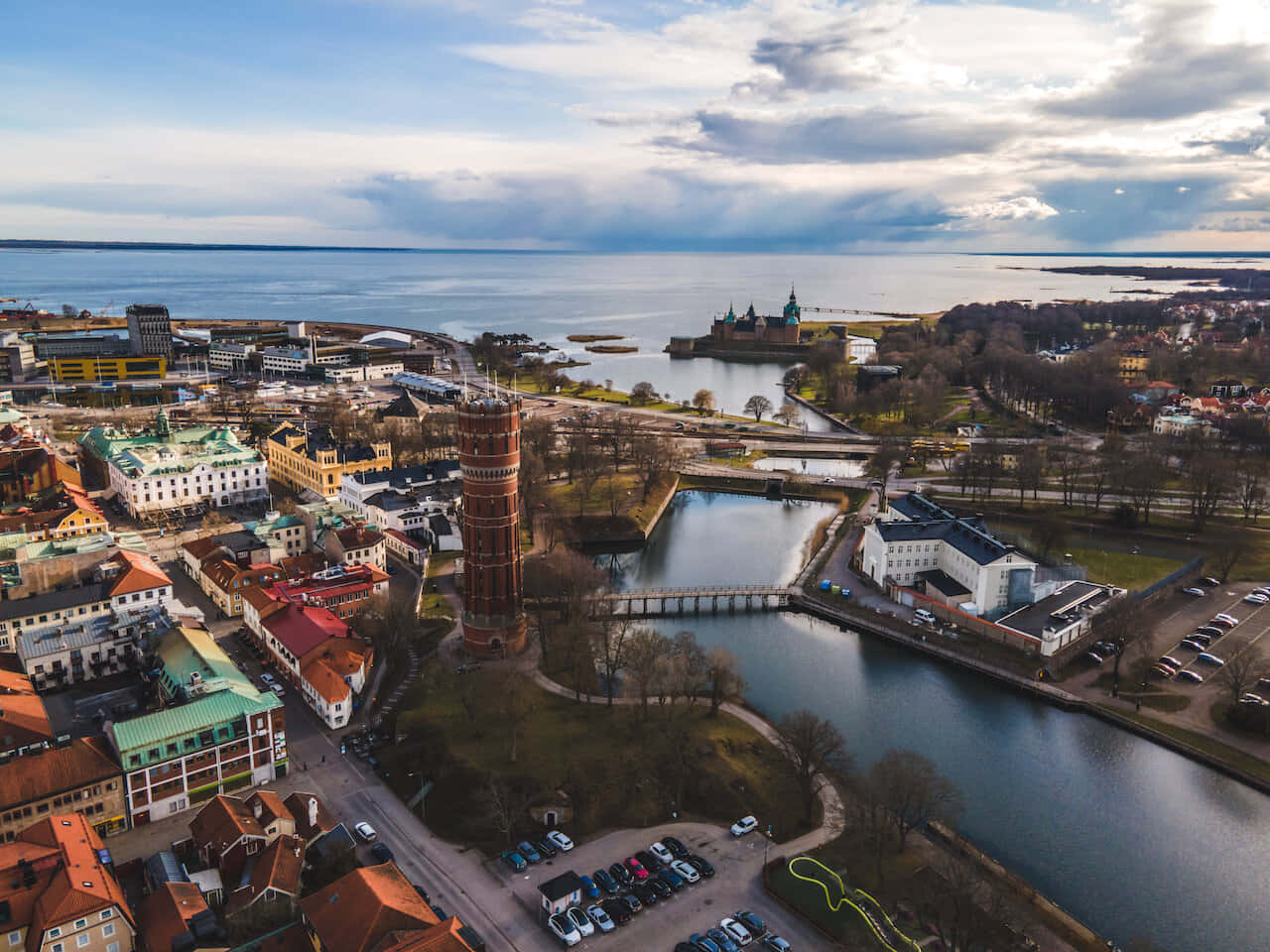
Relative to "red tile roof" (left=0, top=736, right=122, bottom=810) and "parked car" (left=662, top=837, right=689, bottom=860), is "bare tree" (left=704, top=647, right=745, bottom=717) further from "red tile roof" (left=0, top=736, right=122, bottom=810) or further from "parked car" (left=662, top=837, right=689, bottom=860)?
"red tile roof" (left=0, top=736, right=122, bottom=810)

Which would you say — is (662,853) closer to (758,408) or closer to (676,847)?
(676,847)

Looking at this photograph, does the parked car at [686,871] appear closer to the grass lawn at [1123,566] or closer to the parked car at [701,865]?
the parked car at [701,865]

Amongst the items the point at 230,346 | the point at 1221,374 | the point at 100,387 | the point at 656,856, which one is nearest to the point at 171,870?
the point at 656,856

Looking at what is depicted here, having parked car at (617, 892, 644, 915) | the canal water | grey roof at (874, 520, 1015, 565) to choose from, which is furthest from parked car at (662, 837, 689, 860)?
grey roof at (874, 520, 1015, 565)

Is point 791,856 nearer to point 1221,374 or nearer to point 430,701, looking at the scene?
point 430,701

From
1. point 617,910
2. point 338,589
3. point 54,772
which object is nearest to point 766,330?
point 338,589
